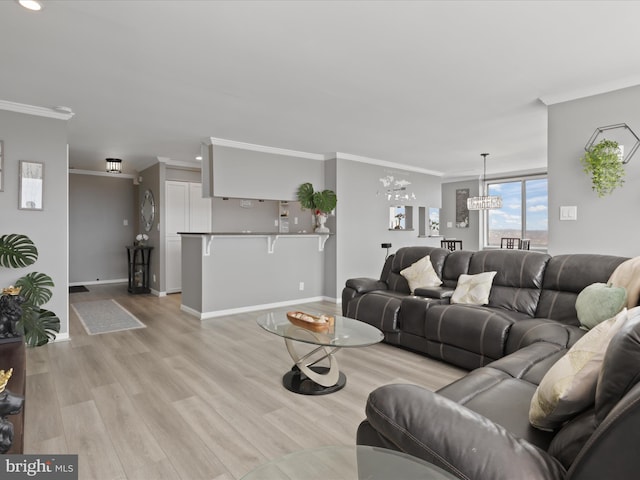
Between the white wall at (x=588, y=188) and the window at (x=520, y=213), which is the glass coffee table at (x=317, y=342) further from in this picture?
the window at (x=520, y=213)

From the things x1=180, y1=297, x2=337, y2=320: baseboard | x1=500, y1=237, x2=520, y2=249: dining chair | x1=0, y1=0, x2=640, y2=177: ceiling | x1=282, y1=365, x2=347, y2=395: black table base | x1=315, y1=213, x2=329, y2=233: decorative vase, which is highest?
x1=0, y1=0, x2=640, y2=177: ceiling

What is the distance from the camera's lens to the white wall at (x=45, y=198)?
3.77 metres

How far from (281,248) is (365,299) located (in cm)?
218

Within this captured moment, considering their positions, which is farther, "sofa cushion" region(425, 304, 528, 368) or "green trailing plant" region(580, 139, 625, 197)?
"green trailing plant" region(580, 139, 625, 197)

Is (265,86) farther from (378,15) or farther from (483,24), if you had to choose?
(483,24)

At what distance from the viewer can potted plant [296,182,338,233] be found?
603 cm

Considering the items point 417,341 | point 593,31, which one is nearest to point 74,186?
point 417,341

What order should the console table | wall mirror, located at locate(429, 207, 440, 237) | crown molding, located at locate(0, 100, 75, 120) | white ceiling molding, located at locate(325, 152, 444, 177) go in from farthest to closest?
wall mirror, located at locate(429, 207, 440, 237)
the console table
white ceiling molding, located at locate(325, 152, 444, 177)
crown molding, located at locate(0, 100, 75, 120)

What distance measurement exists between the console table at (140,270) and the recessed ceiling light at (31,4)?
5312 mm

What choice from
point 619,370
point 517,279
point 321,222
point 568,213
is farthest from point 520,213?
point 619,370

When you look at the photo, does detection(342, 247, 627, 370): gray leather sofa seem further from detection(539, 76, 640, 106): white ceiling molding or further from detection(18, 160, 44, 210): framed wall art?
detection(18, 160, 44, 210): framed wall art

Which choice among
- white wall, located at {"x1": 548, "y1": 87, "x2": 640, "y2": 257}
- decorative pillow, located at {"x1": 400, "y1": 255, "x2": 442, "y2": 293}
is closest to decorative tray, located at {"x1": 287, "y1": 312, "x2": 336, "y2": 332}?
decorative pillow, located at {"x1": 400, "y1": 255, "x2": 442, "y2": 293}

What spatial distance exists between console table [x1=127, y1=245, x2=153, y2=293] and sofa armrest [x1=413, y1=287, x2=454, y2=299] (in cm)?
523

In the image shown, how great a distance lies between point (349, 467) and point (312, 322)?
1551 mm
